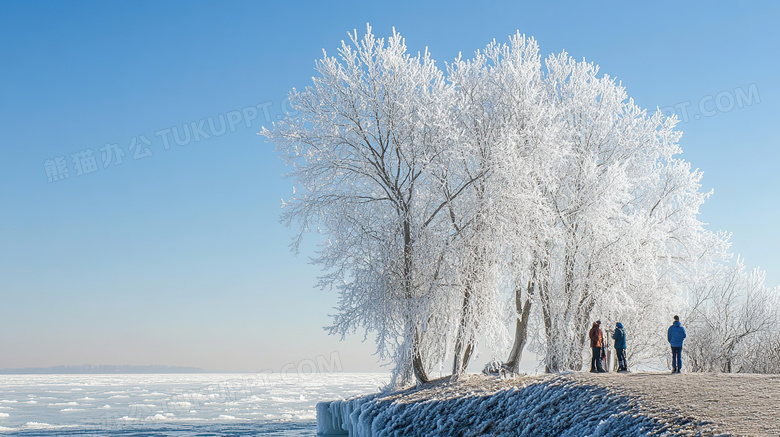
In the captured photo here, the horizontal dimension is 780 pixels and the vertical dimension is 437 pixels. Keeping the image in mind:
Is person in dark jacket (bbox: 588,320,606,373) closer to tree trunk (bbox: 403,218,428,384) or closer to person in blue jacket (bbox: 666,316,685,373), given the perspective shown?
person in blue jacket (bbox: 666,316,685,373)

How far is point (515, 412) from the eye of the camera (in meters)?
13.4

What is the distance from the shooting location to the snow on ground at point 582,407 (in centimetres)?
953

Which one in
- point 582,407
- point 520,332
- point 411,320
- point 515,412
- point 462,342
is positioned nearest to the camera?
point 582,407

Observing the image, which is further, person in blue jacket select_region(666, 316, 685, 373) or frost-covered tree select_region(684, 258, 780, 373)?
frost-covered tree select_region(684, 258, 780, 373)

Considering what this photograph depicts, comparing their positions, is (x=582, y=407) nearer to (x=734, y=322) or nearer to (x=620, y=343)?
(x=620, y=343)

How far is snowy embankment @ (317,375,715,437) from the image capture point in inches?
397

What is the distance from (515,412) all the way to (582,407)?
1.87 metres

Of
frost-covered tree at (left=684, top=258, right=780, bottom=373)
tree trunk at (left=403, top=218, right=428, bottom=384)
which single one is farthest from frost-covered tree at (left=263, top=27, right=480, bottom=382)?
frost-covered tree at (left=684, top=258, right=780, bottom=373)

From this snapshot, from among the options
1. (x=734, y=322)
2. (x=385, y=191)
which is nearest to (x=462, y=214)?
(x=385, y=191)

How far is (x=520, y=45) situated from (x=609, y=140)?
5.18 m

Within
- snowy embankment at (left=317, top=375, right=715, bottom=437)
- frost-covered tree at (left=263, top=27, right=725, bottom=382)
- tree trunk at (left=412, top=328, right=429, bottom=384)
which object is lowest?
snowy embankment at (left=317, top=375, right=715, bottom=437)

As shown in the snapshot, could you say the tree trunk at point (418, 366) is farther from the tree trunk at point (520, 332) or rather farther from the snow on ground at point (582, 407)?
the tree trunk at point (520, 332)

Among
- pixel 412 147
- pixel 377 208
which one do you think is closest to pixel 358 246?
pixel 377 208

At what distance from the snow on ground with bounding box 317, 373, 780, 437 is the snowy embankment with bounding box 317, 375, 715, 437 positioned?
0.05 feet
